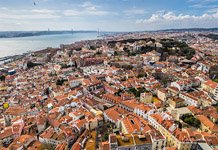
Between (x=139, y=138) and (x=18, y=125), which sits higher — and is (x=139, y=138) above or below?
above

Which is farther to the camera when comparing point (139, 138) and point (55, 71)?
point (55, 71)

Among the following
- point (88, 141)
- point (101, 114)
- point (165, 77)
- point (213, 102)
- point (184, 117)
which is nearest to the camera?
point (88, 141)

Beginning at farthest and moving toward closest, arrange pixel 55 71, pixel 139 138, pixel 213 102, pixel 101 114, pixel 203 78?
pixel 55 71, pixel 203 78, pixel 213 102, pixel 101 114, pixel 139 138

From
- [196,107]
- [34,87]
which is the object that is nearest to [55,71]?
[34,87]

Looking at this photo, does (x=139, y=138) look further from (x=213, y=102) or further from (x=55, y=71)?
(x=55, y=71)

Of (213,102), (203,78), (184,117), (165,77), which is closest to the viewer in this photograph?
(184,117)

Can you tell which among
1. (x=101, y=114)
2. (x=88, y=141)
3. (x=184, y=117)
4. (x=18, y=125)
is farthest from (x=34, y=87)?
(x=184, y=117)

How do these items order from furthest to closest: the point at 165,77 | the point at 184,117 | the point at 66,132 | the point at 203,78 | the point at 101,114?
the point at 165,77, the point at 203,78, the point at 101,114, the point at 184,117, the point at 66,132

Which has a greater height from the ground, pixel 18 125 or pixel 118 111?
pixel 118 111

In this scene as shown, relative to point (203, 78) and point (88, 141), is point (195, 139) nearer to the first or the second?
point (88, 141)
